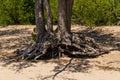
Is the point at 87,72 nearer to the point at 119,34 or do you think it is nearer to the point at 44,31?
the point at 44,31

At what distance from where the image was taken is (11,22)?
1562 cm

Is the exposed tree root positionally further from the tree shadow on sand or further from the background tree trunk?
the tree shadow on sand

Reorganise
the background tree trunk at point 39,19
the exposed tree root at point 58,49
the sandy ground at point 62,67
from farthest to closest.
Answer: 1. the background tree trunk at point 39,19
2. the exposed tree root at point 58,49
3. the sandy ground at point 62,67

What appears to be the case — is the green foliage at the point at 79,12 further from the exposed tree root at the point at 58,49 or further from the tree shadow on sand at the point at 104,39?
the exposed tree root at the point at 58,49

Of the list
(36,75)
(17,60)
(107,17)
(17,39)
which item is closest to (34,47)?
(17,60)

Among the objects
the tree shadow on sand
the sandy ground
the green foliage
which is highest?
the green foliage

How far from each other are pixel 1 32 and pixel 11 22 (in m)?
1.95

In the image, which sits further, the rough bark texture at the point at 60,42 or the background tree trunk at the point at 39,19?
the background tree trunk at the point at 39,19

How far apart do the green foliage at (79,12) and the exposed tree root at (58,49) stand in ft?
14.2

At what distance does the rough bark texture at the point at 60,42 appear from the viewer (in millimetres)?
9867

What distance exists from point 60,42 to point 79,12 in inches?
191

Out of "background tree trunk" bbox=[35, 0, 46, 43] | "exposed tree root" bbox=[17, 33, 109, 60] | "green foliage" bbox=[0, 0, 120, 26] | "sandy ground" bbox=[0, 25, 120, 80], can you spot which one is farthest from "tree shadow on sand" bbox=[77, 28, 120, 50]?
"background tree trunk" bbox=[35, 0, 46, 43]

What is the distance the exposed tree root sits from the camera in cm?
983

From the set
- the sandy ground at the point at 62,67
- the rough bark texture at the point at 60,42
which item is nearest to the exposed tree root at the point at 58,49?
the rough bark texture at the point at 60,42
